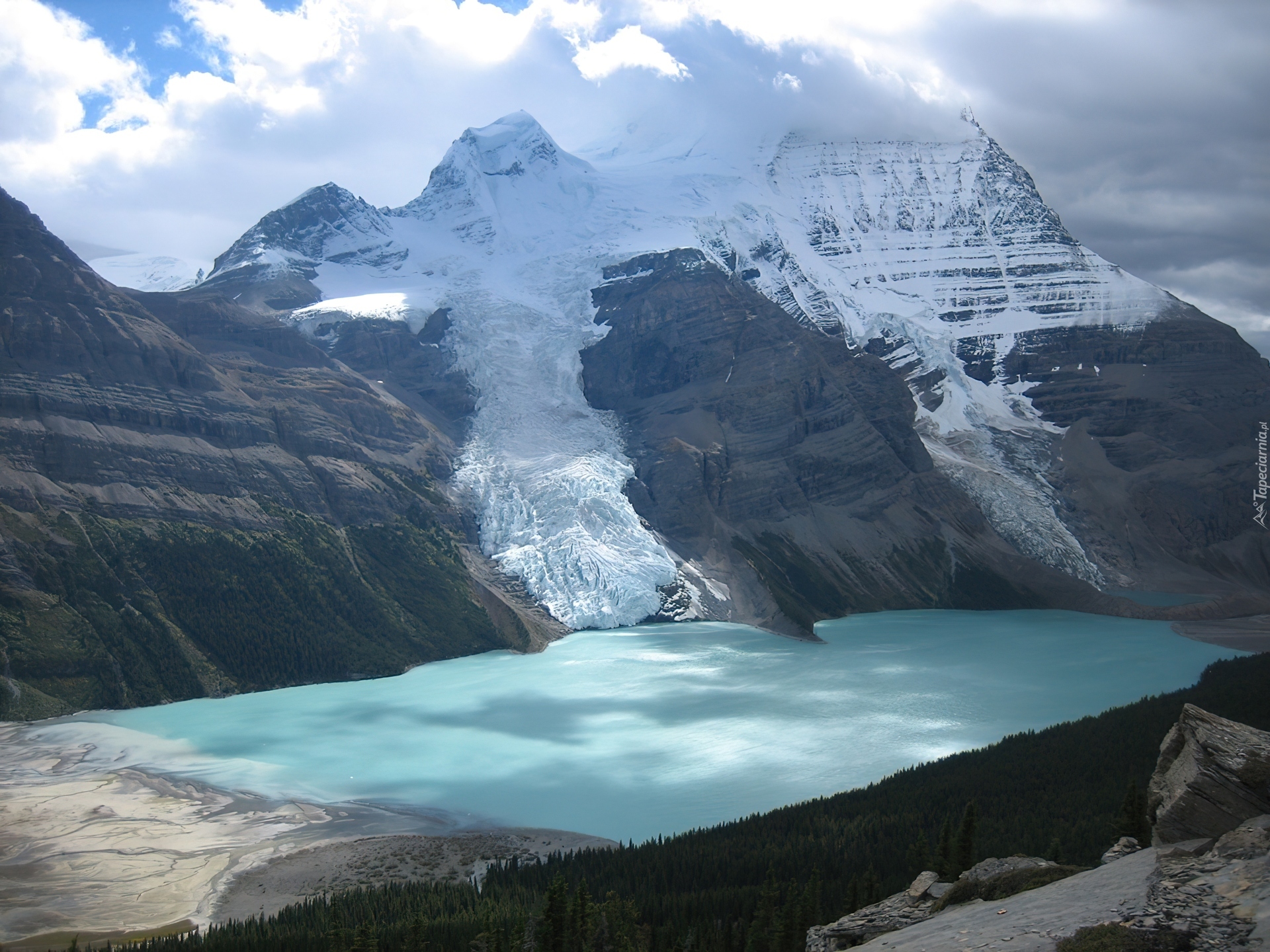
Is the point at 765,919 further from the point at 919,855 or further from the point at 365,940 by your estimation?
the point at 365,940

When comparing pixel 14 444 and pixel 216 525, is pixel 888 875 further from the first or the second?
pixel 14 444

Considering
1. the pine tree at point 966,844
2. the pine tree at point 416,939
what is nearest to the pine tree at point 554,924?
the pine tree at point 416,939

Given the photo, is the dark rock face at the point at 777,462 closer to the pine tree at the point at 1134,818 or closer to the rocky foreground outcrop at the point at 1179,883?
the pine tree at the point at 1134,818

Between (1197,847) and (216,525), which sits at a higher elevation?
(216,525)

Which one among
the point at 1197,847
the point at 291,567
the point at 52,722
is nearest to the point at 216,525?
the point at 291,567

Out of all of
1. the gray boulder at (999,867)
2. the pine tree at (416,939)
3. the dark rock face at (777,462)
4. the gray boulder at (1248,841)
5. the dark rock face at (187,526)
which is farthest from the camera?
the dark rock face at (777,462)

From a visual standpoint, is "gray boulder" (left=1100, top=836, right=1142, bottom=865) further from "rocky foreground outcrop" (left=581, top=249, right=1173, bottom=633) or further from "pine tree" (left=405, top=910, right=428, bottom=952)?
"rocky foreground outcrop" (left=581, top=249, right=1173, bottom=633)
